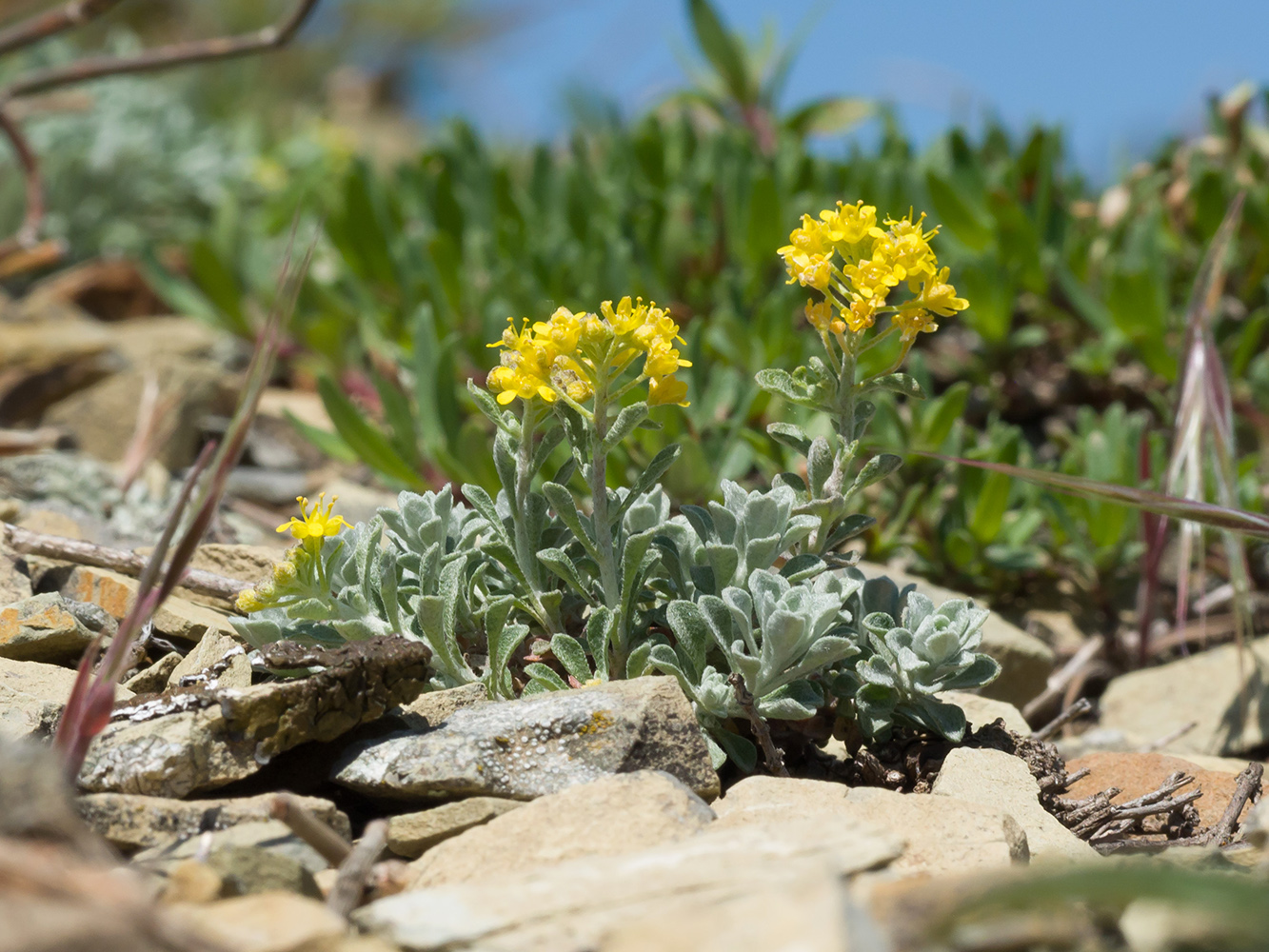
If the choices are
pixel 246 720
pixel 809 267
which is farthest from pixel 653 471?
pixel 246 720

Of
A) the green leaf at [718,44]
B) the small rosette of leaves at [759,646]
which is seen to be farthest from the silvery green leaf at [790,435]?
the green leaf at [718,44]

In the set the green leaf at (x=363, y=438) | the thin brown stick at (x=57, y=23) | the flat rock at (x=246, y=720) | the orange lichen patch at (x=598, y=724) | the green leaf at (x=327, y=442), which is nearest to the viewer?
the flat rock at (x=246, y=720)

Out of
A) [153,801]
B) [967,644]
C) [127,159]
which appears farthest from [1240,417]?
[127,159]

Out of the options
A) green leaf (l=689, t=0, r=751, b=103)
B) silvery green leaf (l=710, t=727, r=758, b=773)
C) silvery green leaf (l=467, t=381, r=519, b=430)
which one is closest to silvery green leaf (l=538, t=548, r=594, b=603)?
silvery green leaf (l=467, t=381, r=519, b=430)

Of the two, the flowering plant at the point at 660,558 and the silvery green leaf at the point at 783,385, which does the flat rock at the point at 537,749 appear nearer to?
the flowering plant at the point at 660,558

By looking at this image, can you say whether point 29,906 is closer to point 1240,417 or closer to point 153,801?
point 153,801

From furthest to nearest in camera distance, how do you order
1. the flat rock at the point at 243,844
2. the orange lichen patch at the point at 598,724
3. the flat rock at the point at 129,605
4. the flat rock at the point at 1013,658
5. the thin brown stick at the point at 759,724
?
the flat rock at the point at 1013,658
the flat rock at the point at 129,605
the thin brown stick at the point at 759,724
the orange lichen patch at the point at 598,724
the flat rock at the point at 243,844
